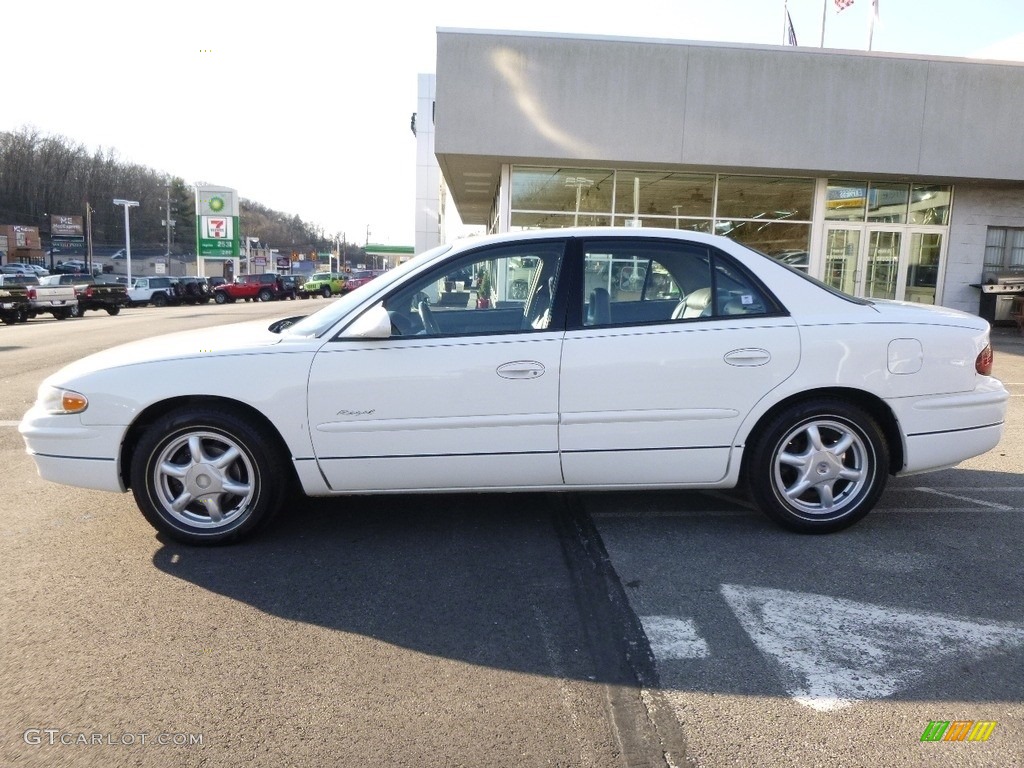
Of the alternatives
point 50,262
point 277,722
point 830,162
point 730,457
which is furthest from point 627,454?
point 50,262

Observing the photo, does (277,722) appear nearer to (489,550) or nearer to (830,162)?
(489,550)

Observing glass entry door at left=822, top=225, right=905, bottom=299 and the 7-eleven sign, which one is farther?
the 7-eleven sign

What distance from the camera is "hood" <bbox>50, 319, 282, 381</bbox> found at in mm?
3941

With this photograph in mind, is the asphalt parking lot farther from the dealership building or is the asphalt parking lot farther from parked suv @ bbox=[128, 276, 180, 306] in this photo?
parked suv @ bbox=[128, 276, 180, 306]

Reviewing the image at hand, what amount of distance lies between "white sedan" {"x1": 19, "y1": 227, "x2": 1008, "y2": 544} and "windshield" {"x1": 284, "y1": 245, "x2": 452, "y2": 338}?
1.0 inches

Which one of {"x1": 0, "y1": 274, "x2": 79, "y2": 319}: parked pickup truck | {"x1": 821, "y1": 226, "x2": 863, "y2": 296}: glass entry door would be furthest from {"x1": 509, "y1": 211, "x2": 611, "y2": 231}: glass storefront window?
{"x1": 0, "y1": 274, "x2": 79, "y2": 319}: parked pickup truck

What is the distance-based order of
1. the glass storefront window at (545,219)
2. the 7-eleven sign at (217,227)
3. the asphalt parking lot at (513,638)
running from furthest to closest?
the 7-eleven sign at (217,227)
the glass storefront window at (545,219)
the asphalt parking lot at (513,638)

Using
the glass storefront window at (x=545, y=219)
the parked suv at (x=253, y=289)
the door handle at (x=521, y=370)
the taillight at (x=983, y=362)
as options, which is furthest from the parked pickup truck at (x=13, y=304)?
the taillight at (x=983, y=362)

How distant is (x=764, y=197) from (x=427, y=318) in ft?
49.6

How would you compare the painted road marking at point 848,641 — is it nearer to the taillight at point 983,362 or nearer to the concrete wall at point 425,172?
the taillight at point 983,362

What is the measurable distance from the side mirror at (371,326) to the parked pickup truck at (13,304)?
2595 cm

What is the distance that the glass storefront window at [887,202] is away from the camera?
57.2ft

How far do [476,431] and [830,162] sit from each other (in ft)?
46.8

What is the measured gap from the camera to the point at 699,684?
2.69 m
